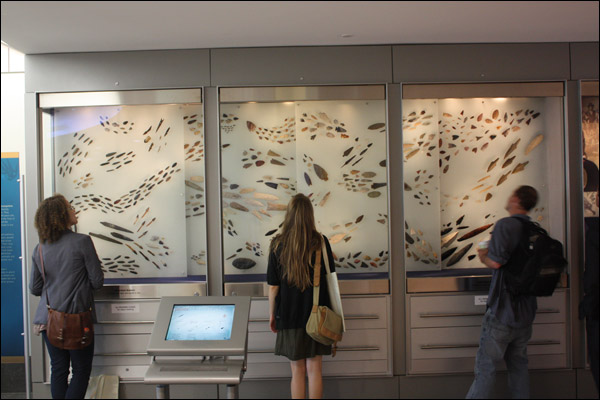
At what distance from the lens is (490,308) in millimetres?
3834

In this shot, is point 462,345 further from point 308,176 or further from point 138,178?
point 138,178

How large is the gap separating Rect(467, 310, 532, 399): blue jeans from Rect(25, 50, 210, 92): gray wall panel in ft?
9.90

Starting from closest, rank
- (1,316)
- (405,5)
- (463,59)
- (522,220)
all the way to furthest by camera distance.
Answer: (405,5)
(522,220)
(463,59)
(1,316)

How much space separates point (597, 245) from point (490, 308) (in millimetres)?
933

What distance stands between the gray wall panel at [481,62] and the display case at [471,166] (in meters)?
0.23

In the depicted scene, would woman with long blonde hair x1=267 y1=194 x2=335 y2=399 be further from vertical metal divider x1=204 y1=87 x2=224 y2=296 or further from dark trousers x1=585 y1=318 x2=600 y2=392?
dark trousers x1=585 y1=318 x2=600 y2=392

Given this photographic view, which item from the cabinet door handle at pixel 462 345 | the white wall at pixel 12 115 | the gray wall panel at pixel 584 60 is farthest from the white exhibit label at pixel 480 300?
the white wall at pixel 12 115

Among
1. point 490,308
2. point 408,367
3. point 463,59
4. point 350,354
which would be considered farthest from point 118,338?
point 463,59

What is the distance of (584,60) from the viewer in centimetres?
439

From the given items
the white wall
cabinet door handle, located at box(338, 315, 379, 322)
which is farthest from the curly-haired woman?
cabinet door handle, located at box(338, 315, 379, 322)

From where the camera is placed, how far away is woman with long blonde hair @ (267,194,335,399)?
138 inches

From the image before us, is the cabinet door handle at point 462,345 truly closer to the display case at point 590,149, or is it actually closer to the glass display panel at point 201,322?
the display case at point 590,149

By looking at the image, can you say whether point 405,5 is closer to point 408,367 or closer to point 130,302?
point 408,367

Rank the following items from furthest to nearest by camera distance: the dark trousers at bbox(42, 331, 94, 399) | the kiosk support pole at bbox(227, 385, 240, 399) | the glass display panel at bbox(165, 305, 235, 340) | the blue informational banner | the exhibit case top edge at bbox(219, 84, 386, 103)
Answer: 1. the blue informational banner
2. the exhibit case top edge at bbox(219, 84, 386, 103)
3. the dark trousers at bbox(42, 331, 94, 399)
4. the glass display panel at bbox(165, 305, 235, 340)
5. the kiosk support pole at bbox(227, 385, 240, 399)
